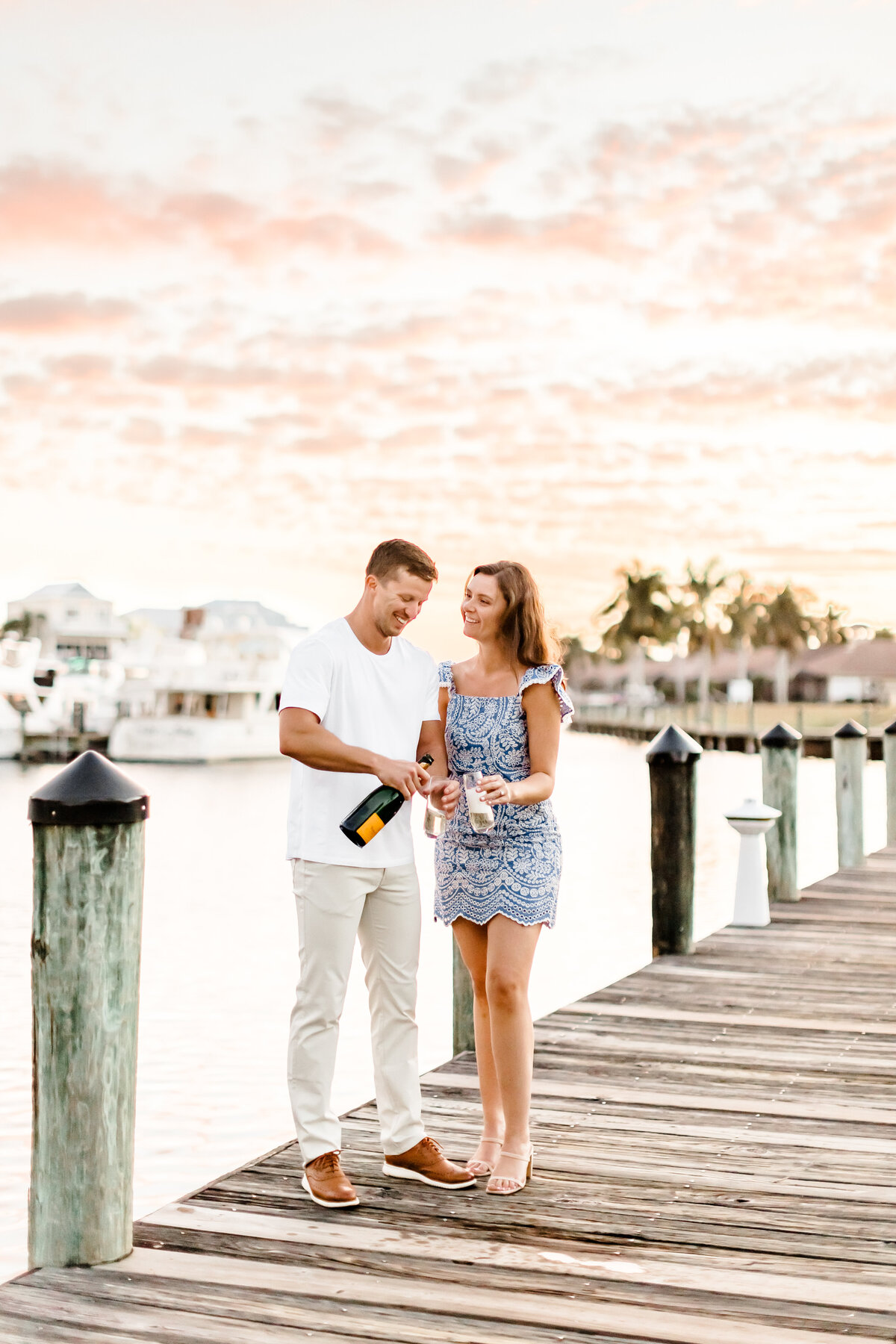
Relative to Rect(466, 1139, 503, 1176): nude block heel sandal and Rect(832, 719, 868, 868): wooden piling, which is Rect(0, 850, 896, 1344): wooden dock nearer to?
Rect(466, 1139, 503, 1176): nude block heel sandal

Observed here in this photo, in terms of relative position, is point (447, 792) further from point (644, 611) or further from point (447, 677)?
point (644, 611)

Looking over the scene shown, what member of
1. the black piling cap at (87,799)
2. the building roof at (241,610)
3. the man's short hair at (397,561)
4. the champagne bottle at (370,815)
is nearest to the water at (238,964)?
the champagne bottle at (370,815)

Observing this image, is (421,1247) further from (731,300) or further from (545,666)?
(731,300)

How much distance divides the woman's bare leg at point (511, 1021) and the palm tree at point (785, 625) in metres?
98.9

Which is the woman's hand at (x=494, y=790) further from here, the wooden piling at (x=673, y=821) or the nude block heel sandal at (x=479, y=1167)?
the wooden piling at (x=673, y=821)

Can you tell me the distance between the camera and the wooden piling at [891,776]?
48.0ft

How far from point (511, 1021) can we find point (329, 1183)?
27.6 inches

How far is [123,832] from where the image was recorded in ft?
10.9

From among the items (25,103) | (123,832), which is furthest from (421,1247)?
(25,103)

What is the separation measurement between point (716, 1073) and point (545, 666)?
237 centimetres

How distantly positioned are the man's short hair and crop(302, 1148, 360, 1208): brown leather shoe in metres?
1.69

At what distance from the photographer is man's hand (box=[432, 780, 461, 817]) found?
155 inches

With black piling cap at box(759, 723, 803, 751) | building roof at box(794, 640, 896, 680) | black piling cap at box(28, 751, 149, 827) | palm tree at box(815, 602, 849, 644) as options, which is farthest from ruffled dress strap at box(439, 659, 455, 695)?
palm tree at box(815, 602, 849, 644)

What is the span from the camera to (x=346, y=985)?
3.74 m
